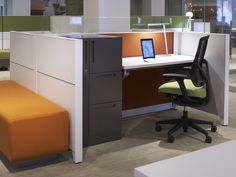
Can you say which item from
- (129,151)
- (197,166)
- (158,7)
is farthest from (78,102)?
(158,7)

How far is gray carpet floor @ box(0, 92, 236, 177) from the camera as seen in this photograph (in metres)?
3.07

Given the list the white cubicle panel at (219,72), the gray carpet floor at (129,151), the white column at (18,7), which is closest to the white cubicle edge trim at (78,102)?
the gray carpet floor at (129,151)

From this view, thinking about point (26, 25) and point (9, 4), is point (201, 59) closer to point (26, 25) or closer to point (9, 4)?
point (26, 25)

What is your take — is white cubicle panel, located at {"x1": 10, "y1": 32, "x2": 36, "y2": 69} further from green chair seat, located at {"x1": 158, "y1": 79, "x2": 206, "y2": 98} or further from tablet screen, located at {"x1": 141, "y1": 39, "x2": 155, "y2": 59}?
green chair seat, located at {"x1": 158, "y1": 79, "x2": 206, "y2": 98}

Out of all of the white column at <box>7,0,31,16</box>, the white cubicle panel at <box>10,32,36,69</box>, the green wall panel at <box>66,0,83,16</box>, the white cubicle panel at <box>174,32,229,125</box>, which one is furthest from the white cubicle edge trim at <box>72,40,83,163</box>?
the green wall panel at <box>66,0,83,16</box>

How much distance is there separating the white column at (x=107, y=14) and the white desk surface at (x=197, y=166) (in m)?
4.86

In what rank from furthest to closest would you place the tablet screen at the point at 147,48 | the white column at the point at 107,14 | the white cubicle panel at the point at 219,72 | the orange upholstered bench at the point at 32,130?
the white column at the point at 107,14 < the tablet screen at the point at 147,48 < the white cubicle panel at the point at 219,72 < the orange upholstered bench at the point at 32,130

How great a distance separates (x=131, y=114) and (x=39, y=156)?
1.86 meters

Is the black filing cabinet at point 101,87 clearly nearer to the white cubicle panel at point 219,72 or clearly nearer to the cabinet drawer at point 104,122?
the cabinet drawer at point 104,122

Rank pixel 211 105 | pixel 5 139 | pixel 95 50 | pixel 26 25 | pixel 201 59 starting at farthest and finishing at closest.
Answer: pixel 26 25, pixel 211 105, pixel 201 59, pixel 95 50, pixel 5 139

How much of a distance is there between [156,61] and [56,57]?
3.89 feet

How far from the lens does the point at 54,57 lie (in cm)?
354

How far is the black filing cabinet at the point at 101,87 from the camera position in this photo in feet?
11.5

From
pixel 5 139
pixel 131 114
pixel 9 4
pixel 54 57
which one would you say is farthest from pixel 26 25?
pixel 5 139
